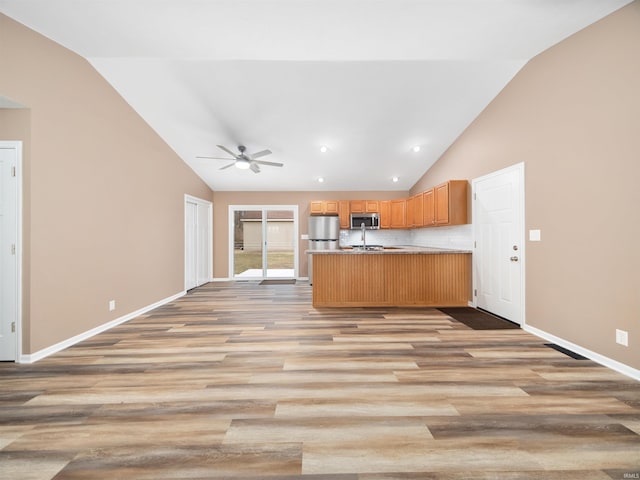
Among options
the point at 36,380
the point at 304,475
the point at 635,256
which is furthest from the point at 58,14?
the point at 635,256

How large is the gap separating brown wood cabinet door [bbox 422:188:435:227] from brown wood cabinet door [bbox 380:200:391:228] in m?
1.41

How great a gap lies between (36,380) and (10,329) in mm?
760

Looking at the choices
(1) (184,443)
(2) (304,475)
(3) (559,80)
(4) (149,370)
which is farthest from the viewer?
(3) (559,80)

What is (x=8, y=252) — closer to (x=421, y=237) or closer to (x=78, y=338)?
(x=78, y=338)

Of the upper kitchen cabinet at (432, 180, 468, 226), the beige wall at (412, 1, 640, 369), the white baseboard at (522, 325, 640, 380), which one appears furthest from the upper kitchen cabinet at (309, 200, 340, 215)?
the white baseboard at (522, 325, 640, 380)

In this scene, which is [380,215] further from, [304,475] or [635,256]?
[304,475]

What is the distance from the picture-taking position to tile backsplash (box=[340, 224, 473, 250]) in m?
5.34

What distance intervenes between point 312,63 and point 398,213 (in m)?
4.67

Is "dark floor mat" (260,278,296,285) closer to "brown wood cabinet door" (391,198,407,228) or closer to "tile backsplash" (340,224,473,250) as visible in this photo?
"tile backsplash" (340,224,473,250)

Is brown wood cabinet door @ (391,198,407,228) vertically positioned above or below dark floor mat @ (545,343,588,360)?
above

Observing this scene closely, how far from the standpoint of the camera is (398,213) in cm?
755

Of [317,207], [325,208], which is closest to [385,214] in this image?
[325,208]

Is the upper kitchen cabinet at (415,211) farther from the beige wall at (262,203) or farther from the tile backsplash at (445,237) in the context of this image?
the beige wall at (262,203)

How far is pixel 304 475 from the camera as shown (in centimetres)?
146
